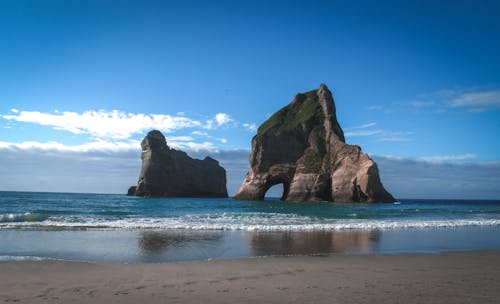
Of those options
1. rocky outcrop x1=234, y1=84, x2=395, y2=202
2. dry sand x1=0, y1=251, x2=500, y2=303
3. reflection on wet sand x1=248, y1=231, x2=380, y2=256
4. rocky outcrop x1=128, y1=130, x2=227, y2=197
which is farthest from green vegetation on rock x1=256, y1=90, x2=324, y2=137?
dry sand x1=0, y1=251, x2=500, y2=303

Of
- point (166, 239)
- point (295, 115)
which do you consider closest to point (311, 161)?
point (295, 115)

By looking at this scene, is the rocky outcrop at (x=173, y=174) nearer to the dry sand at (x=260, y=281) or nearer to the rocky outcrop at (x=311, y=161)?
the rocky outcrop at (x=311, y=161)

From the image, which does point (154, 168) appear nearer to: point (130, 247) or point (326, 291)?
point (130, 247)

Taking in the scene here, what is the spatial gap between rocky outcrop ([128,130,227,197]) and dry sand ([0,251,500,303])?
3645 inches

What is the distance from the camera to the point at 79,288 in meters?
7.15

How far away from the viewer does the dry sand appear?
255 inches

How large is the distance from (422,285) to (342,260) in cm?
318

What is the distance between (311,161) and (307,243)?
61.9 meters

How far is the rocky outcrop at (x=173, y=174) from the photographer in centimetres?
9988

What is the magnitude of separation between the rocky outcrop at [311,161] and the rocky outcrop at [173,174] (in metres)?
28.5

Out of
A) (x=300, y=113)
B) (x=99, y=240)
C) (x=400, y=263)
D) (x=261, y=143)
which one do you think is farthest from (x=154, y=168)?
(x=400, y=263)

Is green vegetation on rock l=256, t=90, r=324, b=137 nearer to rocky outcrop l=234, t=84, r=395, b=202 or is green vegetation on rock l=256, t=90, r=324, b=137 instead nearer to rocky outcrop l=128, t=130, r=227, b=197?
rocky outcrop l=234, t=84, r=395, b=202

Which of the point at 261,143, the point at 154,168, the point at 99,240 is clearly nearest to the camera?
the point at 99,240

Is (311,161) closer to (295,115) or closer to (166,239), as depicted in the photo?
(295,115)
